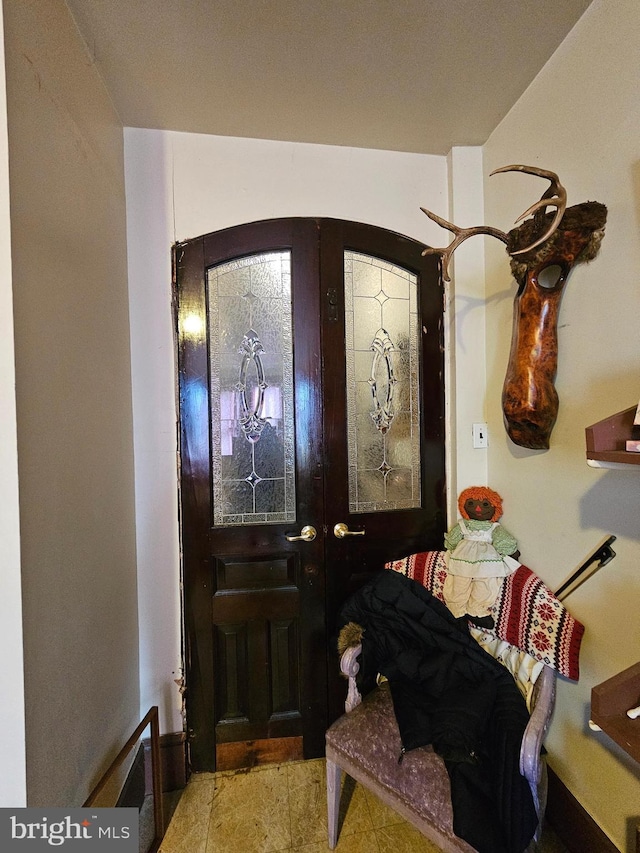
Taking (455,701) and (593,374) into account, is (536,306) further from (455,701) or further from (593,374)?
(455,701)

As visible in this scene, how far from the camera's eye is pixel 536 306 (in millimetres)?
1154

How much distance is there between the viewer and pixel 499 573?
1300mm

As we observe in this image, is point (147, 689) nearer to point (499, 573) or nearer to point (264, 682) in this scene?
point (264, 682)

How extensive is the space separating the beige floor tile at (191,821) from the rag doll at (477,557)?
1165 millimetres

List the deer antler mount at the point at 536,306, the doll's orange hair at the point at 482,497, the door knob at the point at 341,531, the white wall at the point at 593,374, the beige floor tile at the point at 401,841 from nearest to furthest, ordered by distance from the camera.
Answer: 1. the white wall at the point at 593,374
2. the deer antler mount at the point at 536,306
3. the beige floor tile at the point at 401,841
4. the doll's orange hair at the point at 482,497
5. the door knob at the point at 341,531

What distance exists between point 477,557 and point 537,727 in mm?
488

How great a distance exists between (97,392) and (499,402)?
1503mm

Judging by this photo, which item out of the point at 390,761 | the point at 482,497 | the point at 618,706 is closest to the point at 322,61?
the point at 482,497

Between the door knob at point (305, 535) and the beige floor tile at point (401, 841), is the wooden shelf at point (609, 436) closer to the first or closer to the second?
the door knob at point (305, 535)

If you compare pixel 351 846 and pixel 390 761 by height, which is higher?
pixel 390 761

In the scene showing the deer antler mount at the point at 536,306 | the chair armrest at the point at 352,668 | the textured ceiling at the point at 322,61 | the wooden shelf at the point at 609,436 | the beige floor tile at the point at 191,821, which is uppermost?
the textured ceiling at the point at 322,61

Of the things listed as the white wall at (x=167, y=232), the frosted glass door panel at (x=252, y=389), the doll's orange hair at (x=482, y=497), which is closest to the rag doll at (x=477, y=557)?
the doll's orange hair at (x=482, y=497)

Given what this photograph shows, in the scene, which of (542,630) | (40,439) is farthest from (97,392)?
(542,630)

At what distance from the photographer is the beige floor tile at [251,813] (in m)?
1.23
